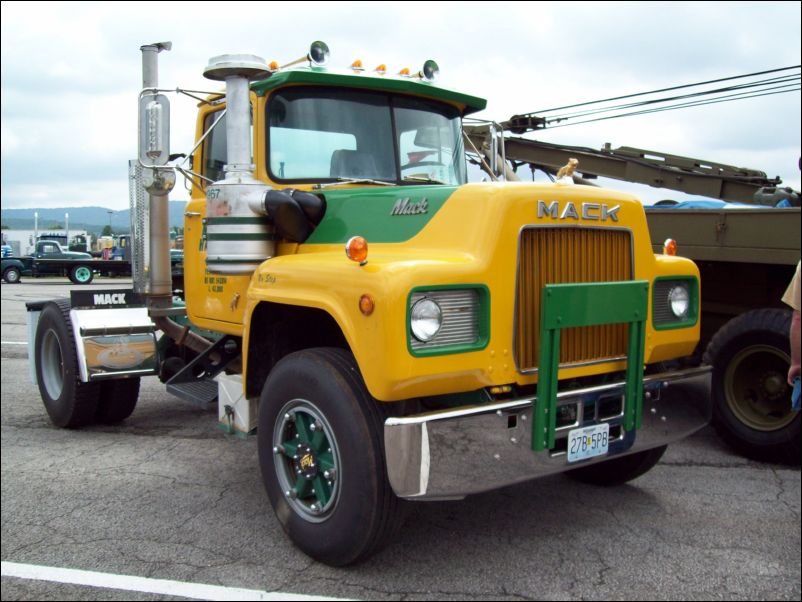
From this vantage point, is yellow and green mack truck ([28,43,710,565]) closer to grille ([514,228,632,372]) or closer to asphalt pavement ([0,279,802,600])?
grille ([514,228,632,372])

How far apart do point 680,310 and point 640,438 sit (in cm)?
84

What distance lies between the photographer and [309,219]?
417 centimetres

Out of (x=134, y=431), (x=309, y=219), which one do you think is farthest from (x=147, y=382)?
(x=309, y=219)

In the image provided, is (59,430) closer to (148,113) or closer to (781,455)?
(148,113)

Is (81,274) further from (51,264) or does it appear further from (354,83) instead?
(354,83)

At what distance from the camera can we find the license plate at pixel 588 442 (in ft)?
11.6

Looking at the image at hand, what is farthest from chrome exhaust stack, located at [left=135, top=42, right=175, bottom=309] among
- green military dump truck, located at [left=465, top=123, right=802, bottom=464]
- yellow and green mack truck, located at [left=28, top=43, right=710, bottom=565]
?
green military dump truck, located at [left=465, top=123, right=802, bottom=464]

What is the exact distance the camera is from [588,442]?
360 centimetres

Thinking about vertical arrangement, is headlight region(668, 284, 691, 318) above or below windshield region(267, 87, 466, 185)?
below

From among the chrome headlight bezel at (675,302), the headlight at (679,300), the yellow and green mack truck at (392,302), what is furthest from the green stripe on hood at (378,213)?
the headlight at (679,300)

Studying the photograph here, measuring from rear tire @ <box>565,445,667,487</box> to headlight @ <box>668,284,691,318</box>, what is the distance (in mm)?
841

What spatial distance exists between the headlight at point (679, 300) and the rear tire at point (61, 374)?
428cm

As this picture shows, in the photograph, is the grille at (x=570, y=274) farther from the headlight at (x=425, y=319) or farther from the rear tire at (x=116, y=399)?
the rear tire at (x=116, y=399)

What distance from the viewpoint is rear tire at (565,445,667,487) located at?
463 centimetres
